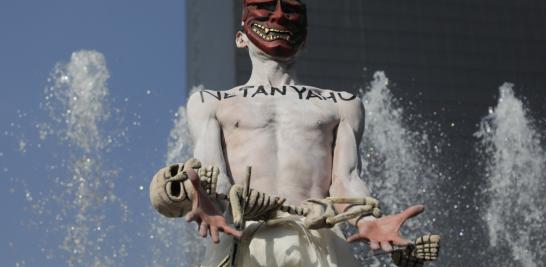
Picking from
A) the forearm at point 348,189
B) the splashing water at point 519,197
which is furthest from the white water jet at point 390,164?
the forearm at point 348,189

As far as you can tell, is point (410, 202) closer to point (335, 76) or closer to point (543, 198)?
point (543, 198)

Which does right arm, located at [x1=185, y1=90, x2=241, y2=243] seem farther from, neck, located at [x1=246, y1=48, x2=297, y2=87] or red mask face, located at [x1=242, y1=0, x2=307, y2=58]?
red mask face, located at [x1=242, y1=0, x2=307, y2=58]

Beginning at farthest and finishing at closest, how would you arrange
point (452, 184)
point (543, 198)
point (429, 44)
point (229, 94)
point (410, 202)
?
point (429, 44)
point (452, 184)
point (543, 198)
point (410, 202)
point (229, 94)

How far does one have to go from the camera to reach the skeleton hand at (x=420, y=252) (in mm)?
11367

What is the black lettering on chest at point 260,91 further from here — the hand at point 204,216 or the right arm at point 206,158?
the hand at point 204,216

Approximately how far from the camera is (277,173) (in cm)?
1182

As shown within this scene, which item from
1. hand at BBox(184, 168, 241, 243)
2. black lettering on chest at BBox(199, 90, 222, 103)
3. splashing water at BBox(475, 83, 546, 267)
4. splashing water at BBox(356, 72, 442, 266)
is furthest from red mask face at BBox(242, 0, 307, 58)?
splashing water at BBox(475, 83, 546, 267)

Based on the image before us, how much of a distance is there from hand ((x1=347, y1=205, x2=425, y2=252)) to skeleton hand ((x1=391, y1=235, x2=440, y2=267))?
0.68 feet

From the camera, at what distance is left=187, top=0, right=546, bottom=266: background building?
Result: 78.3 meters

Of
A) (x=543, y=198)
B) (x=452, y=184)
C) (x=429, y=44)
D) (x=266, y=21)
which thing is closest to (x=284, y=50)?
(x=266, y=21)

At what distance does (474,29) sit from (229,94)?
71.0 metres

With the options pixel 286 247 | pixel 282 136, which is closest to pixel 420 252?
pixel 286 247

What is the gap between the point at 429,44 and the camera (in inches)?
3214

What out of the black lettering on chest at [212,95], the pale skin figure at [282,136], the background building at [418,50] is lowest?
the pale skin figure at [282,136]
